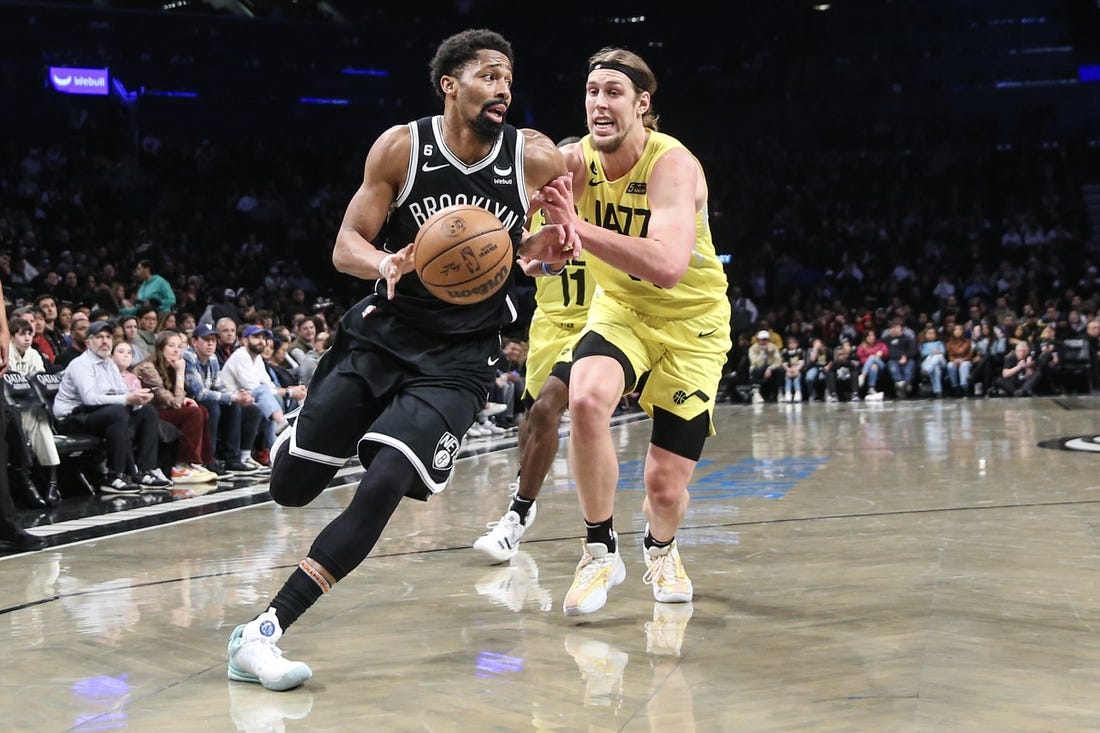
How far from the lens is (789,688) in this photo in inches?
119

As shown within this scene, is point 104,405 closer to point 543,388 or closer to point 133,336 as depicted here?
point 133,336

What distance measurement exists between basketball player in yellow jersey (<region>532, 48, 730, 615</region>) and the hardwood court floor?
0.27m

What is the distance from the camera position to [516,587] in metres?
4.47

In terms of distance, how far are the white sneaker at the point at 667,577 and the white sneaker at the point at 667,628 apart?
1.1 inches

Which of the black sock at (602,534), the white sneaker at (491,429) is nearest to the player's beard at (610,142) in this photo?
the black sock at (602,534)

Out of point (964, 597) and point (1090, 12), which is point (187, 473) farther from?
point (1090, 12)

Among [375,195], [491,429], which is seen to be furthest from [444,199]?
[491,429]

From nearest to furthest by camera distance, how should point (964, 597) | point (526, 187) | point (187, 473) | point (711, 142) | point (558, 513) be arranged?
point (526, 187)
point (964, 597)
point (558, 513)
point (187, 473)
point (711, 142)

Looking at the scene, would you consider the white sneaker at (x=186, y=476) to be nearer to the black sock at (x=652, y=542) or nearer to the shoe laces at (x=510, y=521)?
the shoe laces at (x=510, y=521)

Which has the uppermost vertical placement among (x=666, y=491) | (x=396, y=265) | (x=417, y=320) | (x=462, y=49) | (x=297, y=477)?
(x=462, y=49)

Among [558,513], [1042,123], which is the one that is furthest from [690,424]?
[1042,123]

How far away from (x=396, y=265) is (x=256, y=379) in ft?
20.5

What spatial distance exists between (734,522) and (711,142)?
21407mm

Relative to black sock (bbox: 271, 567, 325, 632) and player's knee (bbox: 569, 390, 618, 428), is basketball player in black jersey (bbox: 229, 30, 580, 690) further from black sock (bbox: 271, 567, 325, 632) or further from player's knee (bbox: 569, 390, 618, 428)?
player's knee (bbox: 569, 390, 618, 428)
